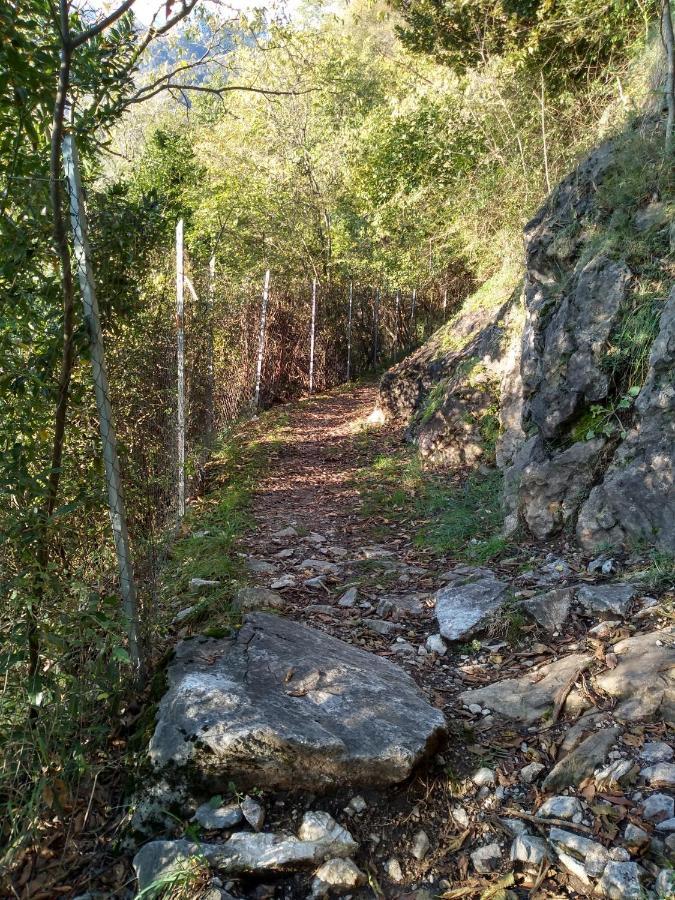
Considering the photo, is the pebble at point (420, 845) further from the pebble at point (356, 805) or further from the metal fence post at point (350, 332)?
the metal fence post at point (350, 332)

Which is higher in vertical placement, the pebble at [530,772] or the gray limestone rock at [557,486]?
the gray limestone rock at [557,486]

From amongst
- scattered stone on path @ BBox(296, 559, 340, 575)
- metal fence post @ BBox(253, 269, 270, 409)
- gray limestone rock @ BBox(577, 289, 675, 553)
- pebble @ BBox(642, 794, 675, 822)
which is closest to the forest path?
scattered stone on path @ BBox(296, 559, 340, 575)

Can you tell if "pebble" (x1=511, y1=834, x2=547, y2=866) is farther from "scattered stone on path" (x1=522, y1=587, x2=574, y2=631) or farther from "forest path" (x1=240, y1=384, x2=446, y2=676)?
"scattered stone on path" (x1=522, y1=587, x2=574, y2=631)

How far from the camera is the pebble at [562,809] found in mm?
2276

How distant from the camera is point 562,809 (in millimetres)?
2312

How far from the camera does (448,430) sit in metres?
7.80

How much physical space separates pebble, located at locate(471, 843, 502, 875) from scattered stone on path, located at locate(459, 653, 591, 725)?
2.43ft

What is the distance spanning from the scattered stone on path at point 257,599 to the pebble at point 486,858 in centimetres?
201

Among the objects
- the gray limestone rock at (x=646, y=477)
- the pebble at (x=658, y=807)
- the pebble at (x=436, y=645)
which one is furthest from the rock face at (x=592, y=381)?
the pebble at (x=658, y=807)

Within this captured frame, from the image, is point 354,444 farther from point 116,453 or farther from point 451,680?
point 116,453

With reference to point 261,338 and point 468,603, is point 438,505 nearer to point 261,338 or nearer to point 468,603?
point 468,603

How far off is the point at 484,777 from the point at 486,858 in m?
0.40

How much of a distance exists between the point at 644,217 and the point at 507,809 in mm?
4487

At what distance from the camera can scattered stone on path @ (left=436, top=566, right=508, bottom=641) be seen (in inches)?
154
